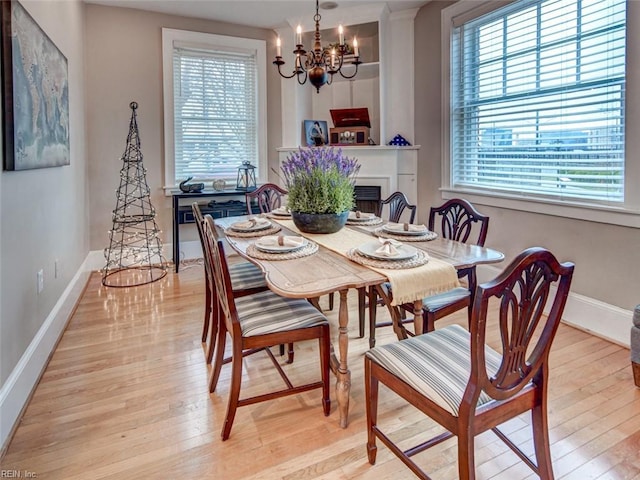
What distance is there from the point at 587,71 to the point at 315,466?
9.86 feet

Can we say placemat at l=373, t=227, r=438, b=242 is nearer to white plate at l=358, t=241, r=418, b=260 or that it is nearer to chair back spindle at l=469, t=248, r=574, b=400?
white plate at l=358, t=241, r=418, b=260

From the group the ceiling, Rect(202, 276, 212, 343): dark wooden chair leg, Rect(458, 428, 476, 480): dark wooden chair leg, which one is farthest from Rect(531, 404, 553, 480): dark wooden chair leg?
the ceiling

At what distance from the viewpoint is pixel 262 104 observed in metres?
5.09

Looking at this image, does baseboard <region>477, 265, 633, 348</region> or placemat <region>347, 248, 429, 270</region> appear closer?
placemat <region>347, 248, 429, 270</region>

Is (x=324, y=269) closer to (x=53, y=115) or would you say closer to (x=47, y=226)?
(x=47, y=226)

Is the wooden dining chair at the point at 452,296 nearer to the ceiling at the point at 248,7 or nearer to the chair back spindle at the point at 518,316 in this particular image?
the chair back spindle at the point at 518,316

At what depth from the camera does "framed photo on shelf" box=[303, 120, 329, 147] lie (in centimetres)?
502

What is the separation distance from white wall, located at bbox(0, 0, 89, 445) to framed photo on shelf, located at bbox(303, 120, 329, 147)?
2381 millimetres

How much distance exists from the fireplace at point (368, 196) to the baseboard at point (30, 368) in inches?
117

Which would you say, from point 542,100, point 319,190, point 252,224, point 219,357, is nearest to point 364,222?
point 319,190

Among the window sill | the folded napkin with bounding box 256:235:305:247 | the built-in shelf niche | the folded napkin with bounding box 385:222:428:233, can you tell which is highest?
the built-in shelf niche

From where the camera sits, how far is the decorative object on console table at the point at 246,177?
4.88 meters

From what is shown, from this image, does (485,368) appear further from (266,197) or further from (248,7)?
(248,7)

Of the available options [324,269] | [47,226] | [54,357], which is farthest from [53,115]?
[324,269]
